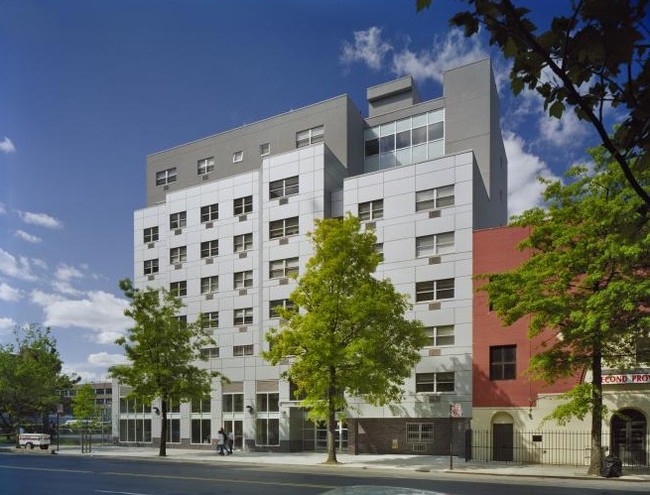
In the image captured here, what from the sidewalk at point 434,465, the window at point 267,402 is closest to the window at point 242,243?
the window at point 267,402

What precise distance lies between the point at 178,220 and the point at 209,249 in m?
4.18

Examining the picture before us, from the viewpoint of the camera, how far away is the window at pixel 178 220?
47406 millimetres

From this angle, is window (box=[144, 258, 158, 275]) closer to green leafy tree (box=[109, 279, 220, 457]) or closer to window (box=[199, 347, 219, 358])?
window (box=[199, 347, 219, 358])

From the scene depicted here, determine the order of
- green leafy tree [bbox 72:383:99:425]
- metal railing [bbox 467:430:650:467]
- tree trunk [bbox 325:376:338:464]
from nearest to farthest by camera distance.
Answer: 1. metal railing [bbox 467:430:650:467]
2. tree trunk [bbox 325:376:338:464]
3. green leafy tree [bbox 72:383:99:425]

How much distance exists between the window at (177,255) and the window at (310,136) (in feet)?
40.1

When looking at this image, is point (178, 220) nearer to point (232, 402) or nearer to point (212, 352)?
point (212, 352)

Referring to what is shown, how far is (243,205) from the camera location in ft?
145

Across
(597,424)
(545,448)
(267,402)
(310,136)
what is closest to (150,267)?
(267,402)

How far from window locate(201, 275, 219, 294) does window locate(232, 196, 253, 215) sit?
534 centimetres

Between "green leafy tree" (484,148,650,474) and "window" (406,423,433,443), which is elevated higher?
"green leafy tree" (484,148,650,474)

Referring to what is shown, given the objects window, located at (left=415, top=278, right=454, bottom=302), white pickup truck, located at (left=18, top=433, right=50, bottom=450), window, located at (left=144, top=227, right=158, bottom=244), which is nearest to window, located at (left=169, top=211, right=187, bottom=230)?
window, located at (left=144, top=227, right=158, bottom=244)

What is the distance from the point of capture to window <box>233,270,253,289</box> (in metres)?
43.4

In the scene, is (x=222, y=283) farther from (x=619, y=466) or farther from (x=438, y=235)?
(x=619, y=466)

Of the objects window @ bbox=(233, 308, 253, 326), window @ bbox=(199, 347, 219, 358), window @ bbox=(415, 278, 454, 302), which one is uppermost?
window @ bbox=(415, 278, 454, 302)
